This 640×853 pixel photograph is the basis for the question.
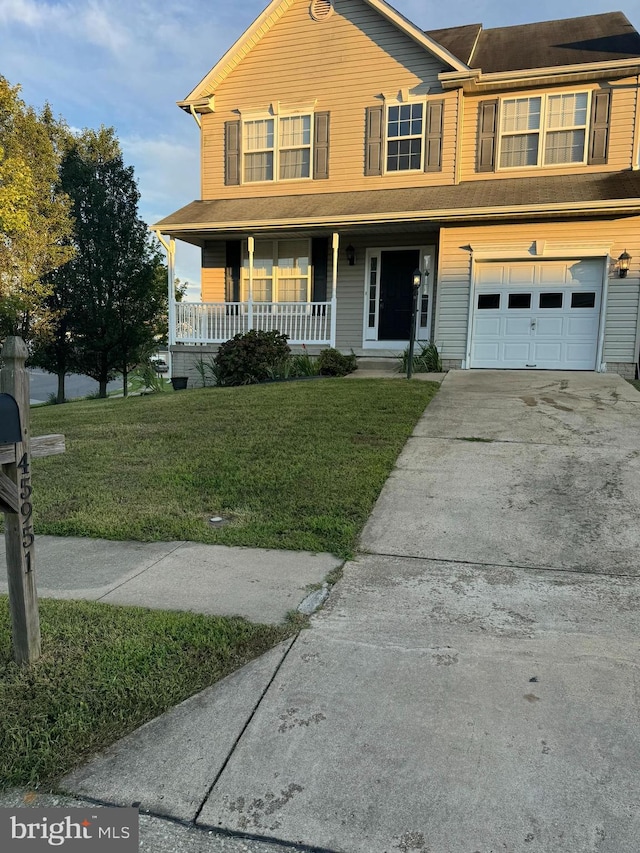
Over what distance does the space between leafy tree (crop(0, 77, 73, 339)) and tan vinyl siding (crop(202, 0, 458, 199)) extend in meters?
4.96

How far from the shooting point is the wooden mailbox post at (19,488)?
2.54m

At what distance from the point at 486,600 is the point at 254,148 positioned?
1401 cm

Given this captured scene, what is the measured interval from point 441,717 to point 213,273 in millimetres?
14035

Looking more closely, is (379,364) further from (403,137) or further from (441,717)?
(441,717)

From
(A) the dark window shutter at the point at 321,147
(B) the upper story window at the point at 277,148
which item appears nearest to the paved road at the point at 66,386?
(B) the upper story window at the point at 277,148

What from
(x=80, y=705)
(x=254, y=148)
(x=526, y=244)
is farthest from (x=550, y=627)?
(x=254, y=148)

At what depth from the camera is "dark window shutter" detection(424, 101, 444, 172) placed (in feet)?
43.4

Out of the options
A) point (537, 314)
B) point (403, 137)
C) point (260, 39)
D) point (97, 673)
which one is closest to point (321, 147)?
point (403, 137)

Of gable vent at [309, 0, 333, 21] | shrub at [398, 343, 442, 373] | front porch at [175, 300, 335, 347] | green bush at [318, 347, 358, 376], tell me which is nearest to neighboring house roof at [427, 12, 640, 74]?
gable vent at [309, 0, 333, 21]

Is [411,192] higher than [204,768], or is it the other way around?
[411,192]

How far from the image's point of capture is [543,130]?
12.9 metres

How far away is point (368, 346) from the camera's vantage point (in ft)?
46.7

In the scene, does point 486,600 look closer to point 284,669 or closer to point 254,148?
point 284,669

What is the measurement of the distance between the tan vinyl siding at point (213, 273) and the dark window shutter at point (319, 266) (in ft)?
7.82
